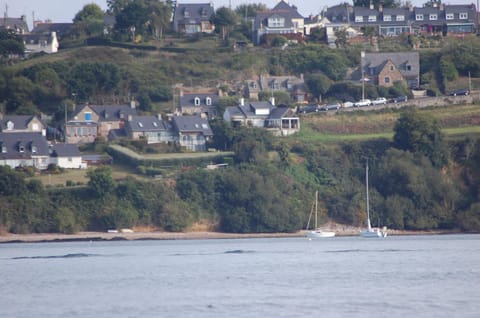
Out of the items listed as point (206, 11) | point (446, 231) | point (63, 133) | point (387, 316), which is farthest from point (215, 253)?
point (206, 11)

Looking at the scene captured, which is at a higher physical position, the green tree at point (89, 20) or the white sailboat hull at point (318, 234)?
the green tree at point (89, 20)

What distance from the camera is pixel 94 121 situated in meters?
106

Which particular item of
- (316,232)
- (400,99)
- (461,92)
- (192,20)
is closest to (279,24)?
(192,20)

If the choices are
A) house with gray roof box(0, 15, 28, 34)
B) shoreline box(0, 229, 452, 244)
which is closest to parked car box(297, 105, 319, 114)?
shoreline box(0, 229, 452, 244)

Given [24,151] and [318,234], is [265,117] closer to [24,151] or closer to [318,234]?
[24,151]

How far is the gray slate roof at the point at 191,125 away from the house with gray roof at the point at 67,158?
10023 millimetres

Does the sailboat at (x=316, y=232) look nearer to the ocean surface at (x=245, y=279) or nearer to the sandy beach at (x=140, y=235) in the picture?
the sandy beach at (x=140, y=235)

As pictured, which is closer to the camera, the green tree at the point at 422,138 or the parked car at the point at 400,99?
the green tree at the point at 422,138

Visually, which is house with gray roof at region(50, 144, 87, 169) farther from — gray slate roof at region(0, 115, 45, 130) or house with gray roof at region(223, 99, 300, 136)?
house with gray roof at region(223, 99, 300, 136)

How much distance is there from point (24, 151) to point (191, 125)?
1437 cm

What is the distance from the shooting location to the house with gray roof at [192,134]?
10138 cm

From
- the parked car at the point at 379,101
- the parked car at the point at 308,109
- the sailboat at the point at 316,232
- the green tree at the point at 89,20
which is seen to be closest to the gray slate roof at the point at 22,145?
the sailboat at the point at 316,232

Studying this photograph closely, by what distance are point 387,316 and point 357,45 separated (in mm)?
85868

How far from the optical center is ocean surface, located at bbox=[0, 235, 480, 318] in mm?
45469
